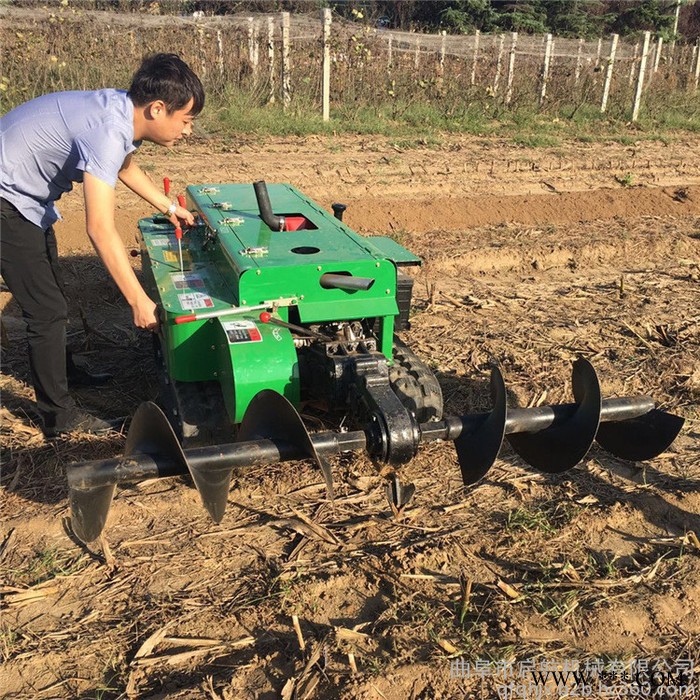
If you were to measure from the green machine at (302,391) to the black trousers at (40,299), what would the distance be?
1.80 feet

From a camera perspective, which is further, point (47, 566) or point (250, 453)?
point (47, 566)

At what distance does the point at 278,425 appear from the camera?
9.63 feet

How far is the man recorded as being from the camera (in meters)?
3.15

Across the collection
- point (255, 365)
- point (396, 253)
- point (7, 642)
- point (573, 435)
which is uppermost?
point (396, 253)

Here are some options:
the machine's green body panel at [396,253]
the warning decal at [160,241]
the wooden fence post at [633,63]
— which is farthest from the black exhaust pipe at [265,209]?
the wooden fence post at [633,63]

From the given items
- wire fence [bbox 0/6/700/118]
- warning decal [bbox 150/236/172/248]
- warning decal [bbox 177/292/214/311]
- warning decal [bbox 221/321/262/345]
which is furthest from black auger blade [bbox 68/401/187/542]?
wire fence [bbox 0/6/700/118]

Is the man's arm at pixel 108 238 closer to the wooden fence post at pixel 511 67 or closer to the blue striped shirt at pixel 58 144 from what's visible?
the blue striped shirt at pixel 58 144

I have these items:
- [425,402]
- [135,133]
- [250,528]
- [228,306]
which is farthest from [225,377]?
[135,133]

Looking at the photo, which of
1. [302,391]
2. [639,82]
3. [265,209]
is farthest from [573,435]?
[639,82]

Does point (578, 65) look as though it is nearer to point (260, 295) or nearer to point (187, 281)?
point (187, 281)

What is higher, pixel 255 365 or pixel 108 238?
pixel 108 238

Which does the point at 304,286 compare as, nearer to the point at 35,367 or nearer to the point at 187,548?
the point at 187,548

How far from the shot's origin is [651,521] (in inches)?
137

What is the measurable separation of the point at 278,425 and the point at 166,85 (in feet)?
5.32
